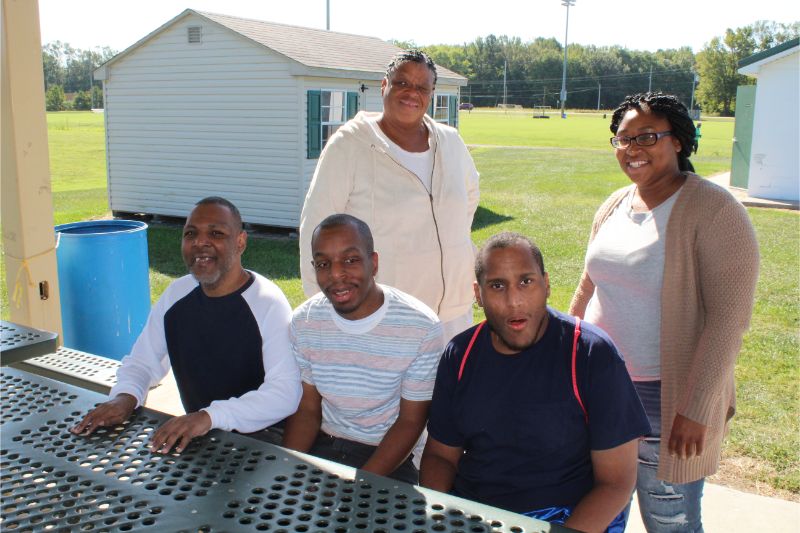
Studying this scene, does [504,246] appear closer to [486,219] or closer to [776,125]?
[486,219]

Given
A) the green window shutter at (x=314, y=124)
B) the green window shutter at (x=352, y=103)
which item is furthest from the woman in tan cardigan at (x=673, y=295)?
the green window shutter at (x=352, y=103)

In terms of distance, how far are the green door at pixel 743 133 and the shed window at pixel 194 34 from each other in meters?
12.1

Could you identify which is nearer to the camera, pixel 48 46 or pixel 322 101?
pixel 322 101

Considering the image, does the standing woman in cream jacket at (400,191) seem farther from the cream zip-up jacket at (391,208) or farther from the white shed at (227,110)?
the white shed at (227,110)

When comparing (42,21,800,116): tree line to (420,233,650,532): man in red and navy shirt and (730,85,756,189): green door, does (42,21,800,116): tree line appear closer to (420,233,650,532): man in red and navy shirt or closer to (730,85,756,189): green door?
(730,85,756,189): green door

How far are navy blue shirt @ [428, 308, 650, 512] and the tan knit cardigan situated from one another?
0.40 metres

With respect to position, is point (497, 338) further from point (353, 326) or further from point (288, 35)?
point (288, 35)

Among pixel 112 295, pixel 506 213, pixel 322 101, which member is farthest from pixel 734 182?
pixel 112 295

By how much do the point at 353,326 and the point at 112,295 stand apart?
3.27 meters

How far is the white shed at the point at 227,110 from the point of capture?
12281 millimetres

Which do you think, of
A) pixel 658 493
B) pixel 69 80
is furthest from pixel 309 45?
pixel 69 80

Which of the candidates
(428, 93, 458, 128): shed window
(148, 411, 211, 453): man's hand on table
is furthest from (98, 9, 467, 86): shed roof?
(148, 411, 211, 453): man's hand on table

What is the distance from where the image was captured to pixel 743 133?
57.4ft

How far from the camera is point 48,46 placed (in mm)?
95625
